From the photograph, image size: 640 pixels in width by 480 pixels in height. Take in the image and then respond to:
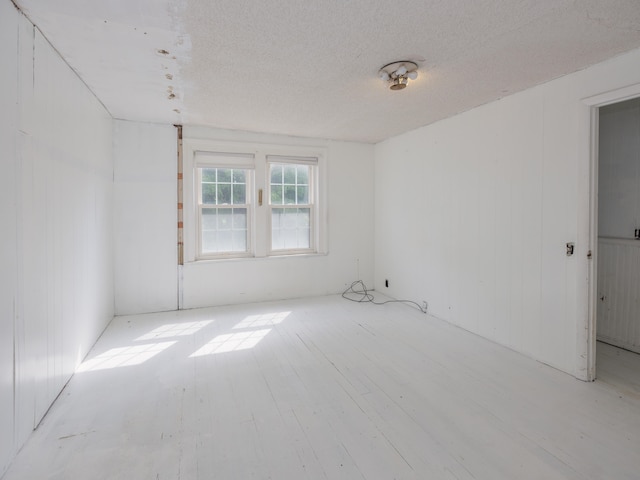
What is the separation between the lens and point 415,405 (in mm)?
2105

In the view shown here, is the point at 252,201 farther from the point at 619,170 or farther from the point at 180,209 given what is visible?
the point at 619,170

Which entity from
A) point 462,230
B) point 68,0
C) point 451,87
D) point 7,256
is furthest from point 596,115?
point 7,256

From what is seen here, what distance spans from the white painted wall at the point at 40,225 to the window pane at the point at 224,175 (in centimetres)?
156

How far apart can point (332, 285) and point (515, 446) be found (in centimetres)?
335

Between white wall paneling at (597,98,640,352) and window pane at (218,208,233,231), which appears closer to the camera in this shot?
white wall paneling at (597,98,640,352)

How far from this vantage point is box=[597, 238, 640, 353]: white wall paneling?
2.93 m

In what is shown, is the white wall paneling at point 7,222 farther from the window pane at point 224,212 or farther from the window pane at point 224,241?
the window pane at point 224,241

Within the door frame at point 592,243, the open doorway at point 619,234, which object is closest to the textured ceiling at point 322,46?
the door frame at point 592,243

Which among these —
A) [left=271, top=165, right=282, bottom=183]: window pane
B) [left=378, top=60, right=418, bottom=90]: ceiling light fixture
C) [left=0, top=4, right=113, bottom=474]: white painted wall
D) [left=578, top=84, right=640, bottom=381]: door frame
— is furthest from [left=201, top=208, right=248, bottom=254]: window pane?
[left=578, top=84, right=640, bottom=381]: door frame

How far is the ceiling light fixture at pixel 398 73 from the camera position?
2367 millimetres

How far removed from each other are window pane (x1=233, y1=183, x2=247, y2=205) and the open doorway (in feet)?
12.4

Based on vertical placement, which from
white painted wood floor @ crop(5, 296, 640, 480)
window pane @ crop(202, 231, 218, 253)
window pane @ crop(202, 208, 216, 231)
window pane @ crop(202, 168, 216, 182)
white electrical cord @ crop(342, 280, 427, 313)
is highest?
window pane @ crop(202, 168, 216, 182)

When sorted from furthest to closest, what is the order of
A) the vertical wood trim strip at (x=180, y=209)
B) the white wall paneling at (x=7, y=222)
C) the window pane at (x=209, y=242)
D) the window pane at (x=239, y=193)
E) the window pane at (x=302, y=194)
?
the window pane at (x=302, y=194), the window pane at (x=239, y=193), the window pane at (x=209, y=242), the vertical wood trim strip at (x=180, y=209), the white wall paneling at (x=7, y=222)

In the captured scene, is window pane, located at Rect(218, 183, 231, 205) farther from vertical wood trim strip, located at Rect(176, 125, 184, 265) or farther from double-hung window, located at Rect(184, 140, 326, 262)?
vertical wood trim strip, located at Rect(176, 125, 184, 265)
